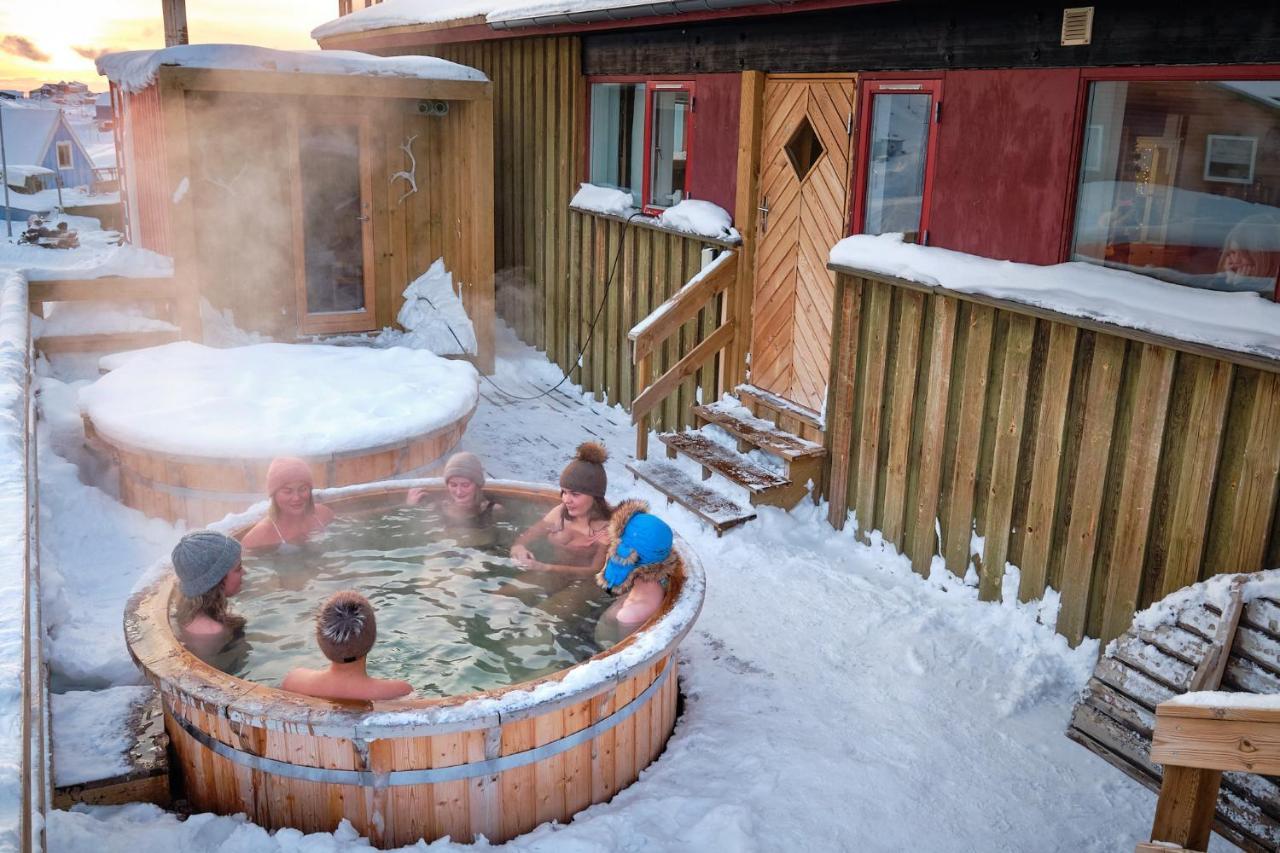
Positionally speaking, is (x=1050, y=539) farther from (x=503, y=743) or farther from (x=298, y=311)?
(x=298, y=311)

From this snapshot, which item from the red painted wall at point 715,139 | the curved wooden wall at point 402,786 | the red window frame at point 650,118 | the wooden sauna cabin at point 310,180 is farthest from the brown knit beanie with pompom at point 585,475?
the wooden sauna cabin at point 310,180

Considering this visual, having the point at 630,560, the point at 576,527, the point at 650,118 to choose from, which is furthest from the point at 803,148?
the point at 630,560

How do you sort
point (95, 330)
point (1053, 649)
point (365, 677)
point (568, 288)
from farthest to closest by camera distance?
point (568, 288) < point (95, 330) < point (1053, 649) < point (365, 677)

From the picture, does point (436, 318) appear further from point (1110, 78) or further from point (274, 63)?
point (1110, 78)

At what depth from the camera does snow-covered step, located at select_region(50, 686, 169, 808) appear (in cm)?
385

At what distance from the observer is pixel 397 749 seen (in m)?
3.62

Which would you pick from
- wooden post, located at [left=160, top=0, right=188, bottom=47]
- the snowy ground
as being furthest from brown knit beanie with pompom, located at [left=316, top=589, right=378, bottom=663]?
wooden post, located at [left=160, top=0, right=188, bottom=47]

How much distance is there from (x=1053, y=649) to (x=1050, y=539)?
558 mm

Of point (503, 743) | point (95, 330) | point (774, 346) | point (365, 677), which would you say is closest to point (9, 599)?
point (365, 677)

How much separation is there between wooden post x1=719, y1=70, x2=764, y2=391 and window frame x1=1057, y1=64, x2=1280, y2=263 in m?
2.82

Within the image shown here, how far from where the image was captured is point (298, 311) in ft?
34.0

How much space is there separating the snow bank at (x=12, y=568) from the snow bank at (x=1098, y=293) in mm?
4513

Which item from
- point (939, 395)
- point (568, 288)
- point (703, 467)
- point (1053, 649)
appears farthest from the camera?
point (568, 288)

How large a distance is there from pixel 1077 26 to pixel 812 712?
11.6ft
